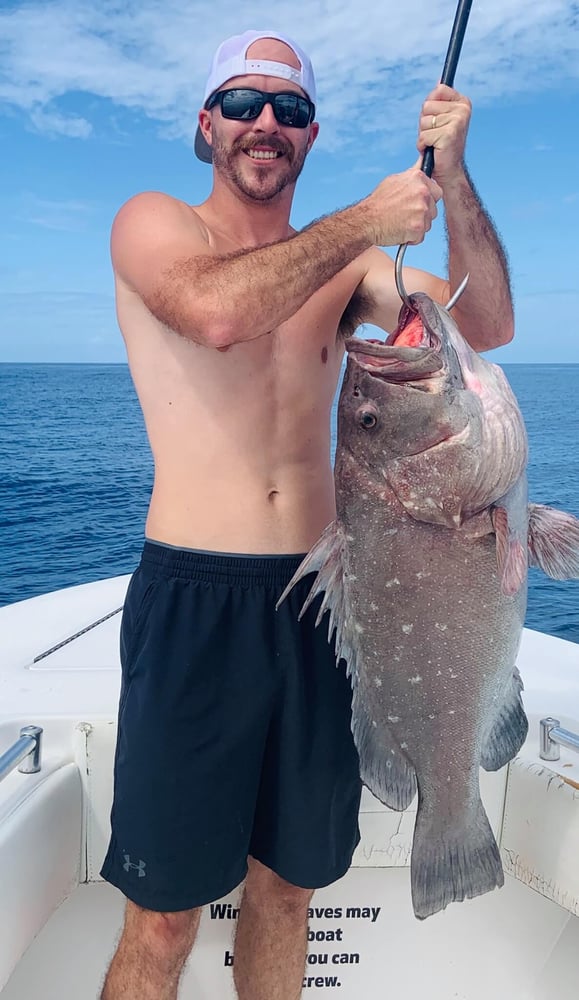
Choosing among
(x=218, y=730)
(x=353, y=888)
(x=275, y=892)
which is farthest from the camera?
(x=353, y=888)

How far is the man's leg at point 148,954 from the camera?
2.34 m

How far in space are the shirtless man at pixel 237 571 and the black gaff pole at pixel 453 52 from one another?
0.03 metres

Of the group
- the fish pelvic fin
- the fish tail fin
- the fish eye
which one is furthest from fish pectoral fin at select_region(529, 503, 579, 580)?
the fish tail fin

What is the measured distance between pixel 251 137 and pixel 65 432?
31.7 metres

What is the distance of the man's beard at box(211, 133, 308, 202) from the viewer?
8.08 feet

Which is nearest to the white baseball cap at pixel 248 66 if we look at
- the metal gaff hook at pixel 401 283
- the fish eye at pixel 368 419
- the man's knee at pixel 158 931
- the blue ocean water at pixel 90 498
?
the metal gaff hook at pixel 401 283

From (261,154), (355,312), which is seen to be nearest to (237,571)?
(355,312)

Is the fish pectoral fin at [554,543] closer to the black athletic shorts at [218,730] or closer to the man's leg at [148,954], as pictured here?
the black athletic shorts at [218,730]

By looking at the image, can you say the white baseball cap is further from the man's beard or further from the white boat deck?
the white boat deck

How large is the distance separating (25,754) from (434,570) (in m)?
1.42

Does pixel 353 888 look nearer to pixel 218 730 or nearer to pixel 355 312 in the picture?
pixel 218 730

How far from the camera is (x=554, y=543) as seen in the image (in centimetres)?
199

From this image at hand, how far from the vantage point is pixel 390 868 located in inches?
119

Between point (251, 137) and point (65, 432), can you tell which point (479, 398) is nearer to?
point (251, 137)
